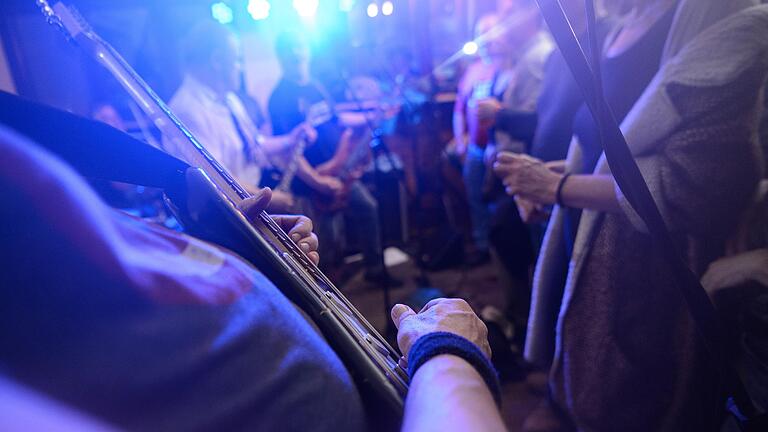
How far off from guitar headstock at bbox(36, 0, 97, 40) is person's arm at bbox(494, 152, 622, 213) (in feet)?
3.68

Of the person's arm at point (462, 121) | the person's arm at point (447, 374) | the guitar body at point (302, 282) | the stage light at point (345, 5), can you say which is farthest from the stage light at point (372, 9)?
the person's arm at point (447, 374)

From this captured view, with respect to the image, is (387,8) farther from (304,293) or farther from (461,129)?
(304,293)

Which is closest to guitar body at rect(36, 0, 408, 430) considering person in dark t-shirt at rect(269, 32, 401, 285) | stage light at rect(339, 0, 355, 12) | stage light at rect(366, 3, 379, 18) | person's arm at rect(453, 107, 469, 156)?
person in dark t-shirt at rect(269, 32, 401, 285)

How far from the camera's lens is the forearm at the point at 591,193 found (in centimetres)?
113

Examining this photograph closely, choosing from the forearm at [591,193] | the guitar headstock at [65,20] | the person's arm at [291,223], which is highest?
the guitar headstock at [65,20]

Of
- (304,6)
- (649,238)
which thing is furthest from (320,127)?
(304,6)

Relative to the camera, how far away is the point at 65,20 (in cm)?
90

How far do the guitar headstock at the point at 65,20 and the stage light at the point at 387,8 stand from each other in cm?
642

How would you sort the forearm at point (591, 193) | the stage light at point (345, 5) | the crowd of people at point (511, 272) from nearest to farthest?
the crowd of people at point (511, 272)
the forearm at point (591, 193)
the stage light at point (345, 5)

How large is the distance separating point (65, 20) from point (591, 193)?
1.31 metres

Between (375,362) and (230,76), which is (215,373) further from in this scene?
(230,76)

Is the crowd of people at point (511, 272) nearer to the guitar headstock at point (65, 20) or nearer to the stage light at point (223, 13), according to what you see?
the guitar headstock at point (65, 20)

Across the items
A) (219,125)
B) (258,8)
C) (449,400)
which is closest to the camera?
(449,400)

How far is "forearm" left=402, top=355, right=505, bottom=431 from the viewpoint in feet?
1.37
